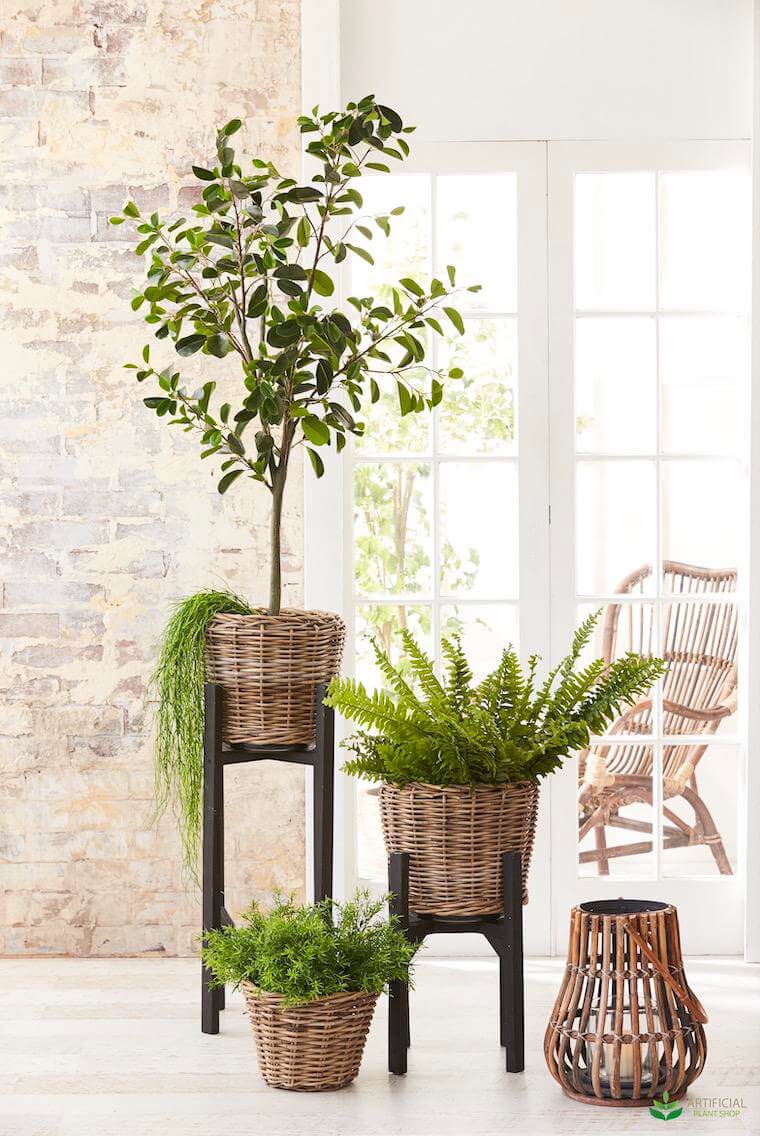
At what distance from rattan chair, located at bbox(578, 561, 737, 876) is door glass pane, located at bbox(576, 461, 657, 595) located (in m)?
0.04

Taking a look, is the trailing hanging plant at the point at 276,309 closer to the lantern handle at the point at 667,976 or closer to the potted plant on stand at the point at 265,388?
the potted plant on stand at the point at 265,388

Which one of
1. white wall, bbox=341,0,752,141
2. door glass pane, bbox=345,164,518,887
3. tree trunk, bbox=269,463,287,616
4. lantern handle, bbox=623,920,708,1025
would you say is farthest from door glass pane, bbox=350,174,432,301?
lantern handle, bbox=623,920,708,1025

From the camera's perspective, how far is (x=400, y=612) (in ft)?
11.6

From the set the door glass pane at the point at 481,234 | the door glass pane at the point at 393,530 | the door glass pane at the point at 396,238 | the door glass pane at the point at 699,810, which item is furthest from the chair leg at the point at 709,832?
the door glass pane at the point at 396,238

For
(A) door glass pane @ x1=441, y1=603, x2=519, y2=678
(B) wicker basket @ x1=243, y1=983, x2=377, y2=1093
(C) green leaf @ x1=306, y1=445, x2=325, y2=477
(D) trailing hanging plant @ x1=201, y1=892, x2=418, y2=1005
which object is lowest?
(B) wicker basket @ x1=243, y1=983, x2=377, y2=1093

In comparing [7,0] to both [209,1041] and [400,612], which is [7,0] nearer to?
[400,612]

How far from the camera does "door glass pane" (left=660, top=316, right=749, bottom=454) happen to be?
139 inches

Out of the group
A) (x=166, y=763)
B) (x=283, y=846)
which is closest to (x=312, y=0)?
(x=166, y=763)

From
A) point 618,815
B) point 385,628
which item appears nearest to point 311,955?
point 385,628

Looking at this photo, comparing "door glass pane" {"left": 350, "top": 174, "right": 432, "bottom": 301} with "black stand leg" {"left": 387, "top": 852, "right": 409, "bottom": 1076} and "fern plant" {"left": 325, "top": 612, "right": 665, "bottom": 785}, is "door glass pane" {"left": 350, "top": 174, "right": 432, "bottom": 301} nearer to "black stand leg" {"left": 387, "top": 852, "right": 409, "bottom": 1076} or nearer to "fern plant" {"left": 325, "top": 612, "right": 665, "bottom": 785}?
"fern plant" {"left": 325, "top": 612, "right": 665, "bottom": 785}

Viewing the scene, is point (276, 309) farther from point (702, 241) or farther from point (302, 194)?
point (702, 241)

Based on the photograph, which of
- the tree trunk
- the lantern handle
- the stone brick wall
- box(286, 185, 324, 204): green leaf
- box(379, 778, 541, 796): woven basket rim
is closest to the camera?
the lantern handle

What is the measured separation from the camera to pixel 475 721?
100 inches

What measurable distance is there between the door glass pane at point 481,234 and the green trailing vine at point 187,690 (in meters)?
1.26
